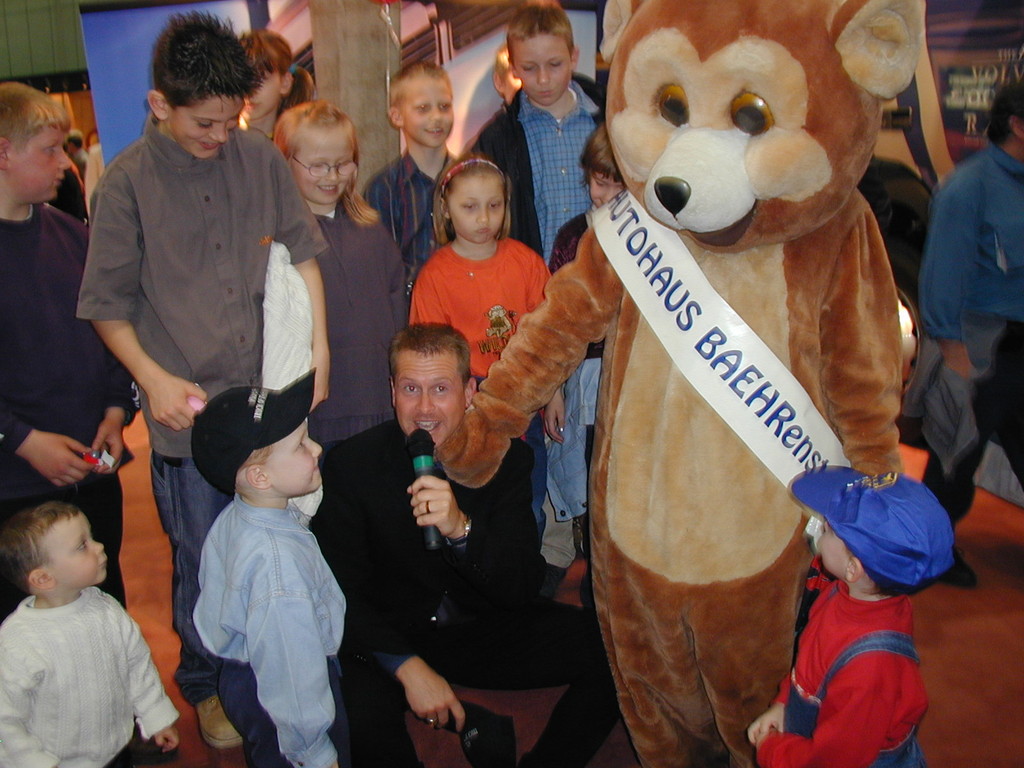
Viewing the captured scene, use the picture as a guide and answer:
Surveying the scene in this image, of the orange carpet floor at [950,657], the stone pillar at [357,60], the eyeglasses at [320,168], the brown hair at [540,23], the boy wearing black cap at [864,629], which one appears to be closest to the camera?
the boy wearing black cap at [864,629]

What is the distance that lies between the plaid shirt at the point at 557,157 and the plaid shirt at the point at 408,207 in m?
0.40

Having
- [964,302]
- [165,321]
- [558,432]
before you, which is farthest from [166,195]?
[964,302]

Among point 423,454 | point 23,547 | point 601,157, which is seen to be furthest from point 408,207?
point 23,547

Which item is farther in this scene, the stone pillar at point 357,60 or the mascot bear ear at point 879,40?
the stone pillar at point 357,60

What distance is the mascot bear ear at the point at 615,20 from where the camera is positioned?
1.67 meters

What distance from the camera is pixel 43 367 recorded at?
211cm

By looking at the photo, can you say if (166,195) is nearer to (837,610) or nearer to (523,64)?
(523,64)

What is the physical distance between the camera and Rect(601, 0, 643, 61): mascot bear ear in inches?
65.6

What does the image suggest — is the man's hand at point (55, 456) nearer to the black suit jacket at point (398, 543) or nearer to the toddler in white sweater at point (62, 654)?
the toddler in white sweater at point (62, 654)

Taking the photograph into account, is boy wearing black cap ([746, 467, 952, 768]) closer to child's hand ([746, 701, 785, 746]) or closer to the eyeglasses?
child's hand ([746, 701, 785, 746])

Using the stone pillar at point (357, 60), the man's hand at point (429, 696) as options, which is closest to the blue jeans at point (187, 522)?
the man's hand at point (429, 696)

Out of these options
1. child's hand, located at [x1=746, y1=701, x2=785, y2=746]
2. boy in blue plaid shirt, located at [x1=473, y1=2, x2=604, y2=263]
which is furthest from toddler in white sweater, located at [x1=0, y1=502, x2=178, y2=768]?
boy in blue plaid shirt, located at [x1=473, y1=2, x2=604, y2=263]

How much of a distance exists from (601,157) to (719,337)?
3.73 ft

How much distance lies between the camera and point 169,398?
2.01 metres
